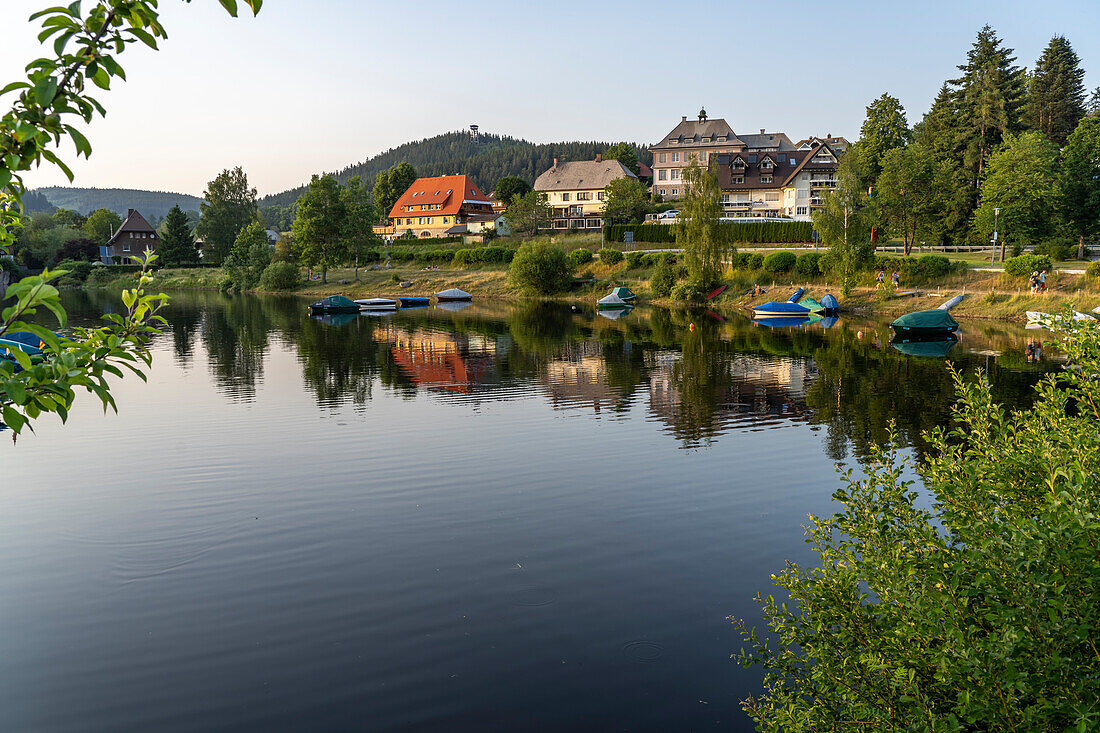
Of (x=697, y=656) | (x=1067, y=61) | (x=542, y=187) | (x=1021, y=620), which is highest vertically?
(x=1067, y=61)

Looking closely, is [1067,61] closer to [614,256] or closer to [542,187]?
[614,256]

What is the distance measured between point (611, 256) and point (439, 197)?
5906 cm

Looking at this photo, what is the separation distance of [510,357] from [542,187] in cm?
8644

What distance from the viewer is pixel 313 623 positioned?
10.9m

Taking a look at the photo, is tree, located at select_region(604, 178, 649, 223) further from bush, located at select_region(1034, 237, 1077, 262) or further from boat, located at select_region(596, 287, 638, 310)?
bush, located at select_region(1034, 237, 1077, 262)

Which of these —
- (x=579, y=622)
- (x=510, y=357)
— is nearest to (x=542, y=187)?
(x=510, y=357)

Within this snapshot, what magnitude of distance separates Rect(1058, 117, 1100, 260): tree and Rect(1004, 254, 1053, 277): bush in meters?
13.6

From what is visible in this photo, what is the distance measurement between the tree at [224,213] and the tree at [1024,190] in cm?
10493

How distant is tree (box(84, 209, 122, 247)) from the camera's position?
142m

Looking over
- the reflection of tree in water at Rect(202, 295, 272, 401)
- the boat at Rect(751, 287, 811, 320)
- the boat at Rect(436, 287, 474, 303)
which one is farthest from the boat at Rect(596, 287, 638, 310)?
the reflection of tree in water at Rect(202, 295, 272, 401)

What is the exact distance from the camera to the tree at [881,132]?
271 ft

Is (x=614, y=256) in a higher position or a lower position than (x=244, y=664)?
higher

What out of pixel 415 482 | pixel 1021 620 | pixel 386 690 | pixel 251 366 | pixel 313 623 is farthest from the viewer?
pixel 251 366

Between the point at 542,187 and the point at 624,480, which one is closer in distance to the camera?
the point at 624,480
